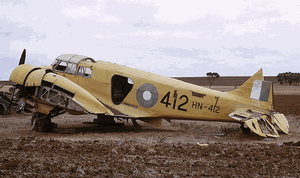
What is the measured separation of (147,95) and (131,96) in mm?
731

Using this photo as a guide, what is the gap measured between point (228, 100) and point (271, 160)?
476 cm

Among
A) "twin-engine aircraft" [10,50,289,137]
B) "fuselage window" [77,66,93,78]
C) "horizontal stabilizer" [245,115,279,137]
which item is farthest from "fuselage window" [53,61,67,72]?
"horizontal stabilizer" [245,115,279,137]

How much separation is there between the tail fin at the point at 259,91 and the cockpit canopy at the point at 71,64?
6.81m

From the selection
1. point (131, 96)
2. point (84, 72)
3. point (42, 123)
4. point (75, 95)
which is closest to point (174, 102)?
point (131, 96)

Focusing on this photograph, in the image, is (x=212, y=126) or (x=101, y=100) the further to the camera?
(x=212, y=126)

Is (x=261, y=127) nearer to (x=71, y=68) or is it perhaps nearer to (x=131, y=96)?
(x=131, y=96)

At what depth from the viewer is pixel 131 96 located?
12562 millimetres

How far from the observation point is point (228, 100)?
39.6 ft

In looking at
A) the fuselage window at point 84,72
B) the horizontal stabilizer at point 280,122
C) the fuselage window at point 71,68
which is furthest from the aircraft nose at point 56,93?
the horizontal stabilizer at point 280,122

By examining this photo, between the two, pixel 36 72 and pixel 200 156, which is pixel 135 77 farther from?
pixel 200 156

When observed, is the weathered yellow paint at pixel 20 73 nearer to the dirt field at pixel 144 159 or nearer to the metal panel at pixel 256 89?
the dirt field at pixel 144 159

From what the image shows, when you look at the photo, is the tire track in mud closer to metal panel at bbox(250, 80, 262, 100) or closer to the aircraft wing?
the aircraft wing

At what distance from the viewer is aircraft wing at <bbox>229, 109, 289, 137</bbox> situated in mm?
10477

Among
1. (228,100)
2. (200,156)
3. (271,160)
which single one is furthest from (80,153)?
(228,100)
